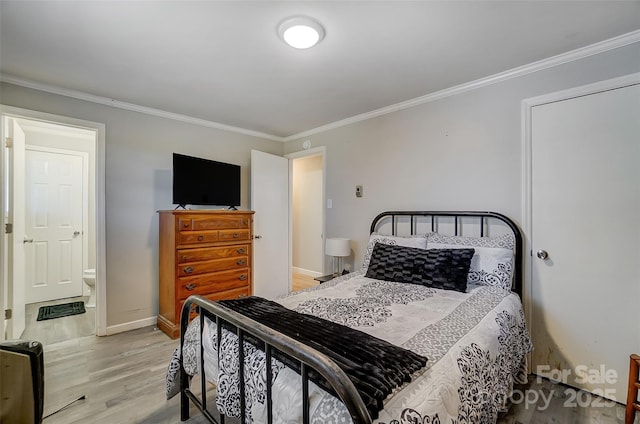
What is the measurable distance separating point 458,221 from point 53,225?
5.21m

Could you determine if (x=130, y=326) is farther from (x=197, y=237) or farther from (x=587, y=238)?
(x=587, y=238)

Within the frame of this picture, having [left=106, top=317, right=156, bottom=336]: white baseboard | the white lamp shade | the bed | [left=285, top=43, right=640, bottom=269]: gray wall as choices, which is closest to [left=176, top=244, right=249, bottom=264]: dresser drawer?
[left=106, top=317, right=156, bottom=336]: white baseboard

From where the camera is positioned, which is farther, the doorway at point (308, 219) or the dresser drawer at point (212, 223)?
the doorway at point (308, 219)

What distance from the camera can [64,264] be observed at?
4031mm

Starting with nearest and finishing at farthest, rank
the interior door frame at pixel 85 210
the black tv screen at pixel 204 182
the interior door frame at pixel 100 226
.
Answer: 1. the interior door frame at pixel 100 226
2. the black tv screen at pixel 204 182
3. the interior door frame at pixel 85 210

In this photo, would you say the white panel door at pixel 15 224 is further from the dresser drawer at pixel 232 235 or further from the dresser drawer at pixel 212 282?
the dresser drawer at pixel 232 235

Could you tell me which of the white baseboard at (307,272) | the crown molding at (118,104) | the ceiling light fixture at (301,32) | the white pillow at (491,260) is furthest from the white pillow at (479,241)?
the white baseboard at (307,272)

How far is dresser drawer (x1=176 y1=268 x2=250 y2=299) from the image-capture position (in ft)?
9.29

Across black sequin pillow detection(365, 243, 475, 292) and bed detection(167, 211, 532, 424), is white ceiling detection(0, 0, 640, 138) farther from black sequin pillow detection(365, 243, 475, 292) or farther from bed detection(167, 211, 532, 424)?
black sequin pillow detection(365, 243, 475, 292)

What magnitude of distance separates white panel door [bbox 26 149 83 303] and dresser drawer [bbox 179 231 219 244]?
8.10 ft

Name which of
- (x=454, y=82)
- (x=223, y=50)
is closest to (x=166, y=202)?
(x=223, y=50)

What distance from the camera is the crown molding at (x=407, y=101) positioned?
1.93 metres

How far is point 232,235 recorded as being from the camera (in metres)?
3.25

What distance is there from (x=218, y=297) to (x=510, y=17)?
11.1ft
